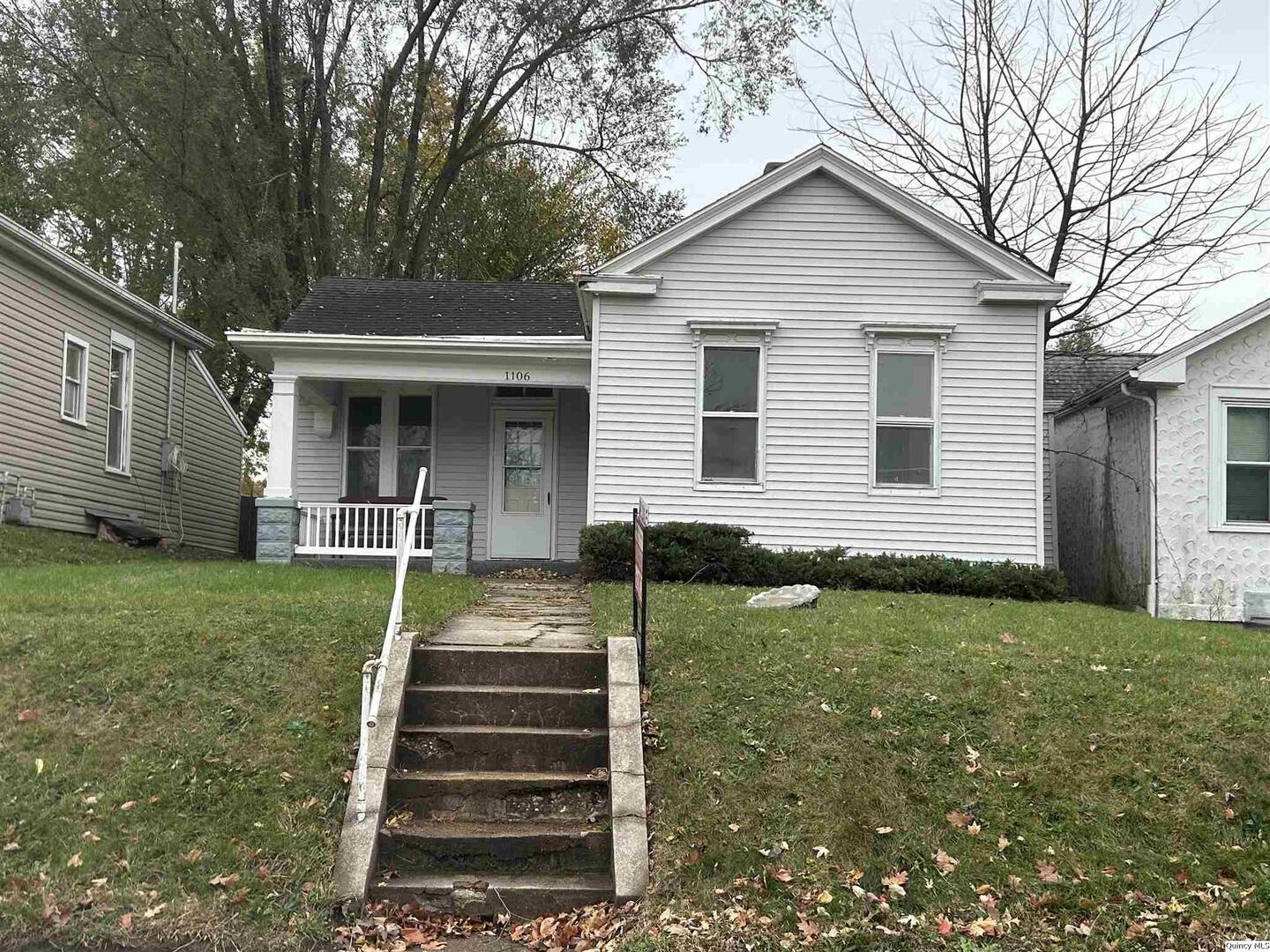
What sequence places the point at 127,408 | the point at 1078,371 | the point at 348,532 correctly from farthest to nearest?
1. the point at 1078,371
2. the point at 127,408
3. the point at 348,532

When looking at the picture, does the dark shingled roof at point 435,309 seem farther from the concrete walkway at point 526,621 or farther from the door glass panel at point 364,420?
the concrete walkway at point 526,621

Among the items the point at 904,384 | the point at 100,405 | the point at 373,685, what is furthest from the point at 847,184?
the point at 100,405

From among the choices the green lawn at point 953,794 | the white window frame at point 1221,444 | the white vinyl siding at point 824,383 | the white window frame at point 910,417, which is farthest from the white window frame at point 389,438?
the white window frame at point 1221,444

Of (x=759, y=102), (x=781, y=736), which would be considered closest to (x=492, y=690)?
(x=781, y=736)

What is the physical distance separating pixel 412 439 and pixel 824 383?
624cm

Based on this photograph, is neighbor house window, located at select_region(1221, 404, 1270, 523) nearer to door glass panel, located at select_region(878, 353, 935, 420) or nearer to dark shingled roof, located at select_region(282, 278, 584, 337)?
door glass panel, located at select_region(878, 353, 935, 420)

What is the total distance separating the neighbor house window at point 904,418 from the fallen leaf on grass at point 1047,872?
887 cm

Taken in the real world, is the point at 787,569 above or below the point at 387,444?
below

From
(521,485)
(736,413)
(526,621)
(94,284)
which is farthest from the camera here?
(521,485)

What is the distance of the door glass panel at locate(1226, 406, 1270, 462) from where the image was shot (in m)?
13.9

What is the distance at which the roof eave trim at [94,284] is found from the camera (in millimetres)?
14148

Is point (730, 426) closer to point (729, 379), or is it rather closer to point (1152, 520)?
point (729, 379)

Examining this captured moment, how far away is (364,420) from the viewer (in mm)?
16844

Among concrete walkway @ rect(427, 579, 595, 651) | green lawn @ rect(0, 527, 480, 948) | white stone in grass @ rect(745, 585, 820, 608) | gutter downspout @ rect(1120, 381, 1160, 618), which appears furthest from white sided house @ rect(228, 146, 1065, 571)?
green lawn @ rect(0, 527, 480, 948)
